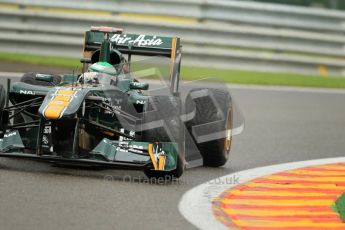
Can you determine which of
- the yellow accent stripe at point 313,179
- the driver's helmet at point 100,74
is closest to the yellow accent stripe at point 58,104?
the driver's helmet at point 100,74

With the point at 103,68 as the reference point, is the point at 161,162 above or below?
below

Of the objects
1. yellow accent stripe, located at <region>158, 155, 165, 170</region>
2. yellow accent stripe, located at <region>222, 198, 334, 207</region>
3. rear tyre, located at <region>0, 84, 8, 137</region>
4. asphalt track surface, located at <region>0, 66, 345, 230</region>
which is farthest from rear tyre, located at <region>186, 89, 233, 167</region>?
rear tyre, located at <region>0, 84, 8, 137</region>

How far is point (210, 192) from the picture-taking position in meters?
8.41

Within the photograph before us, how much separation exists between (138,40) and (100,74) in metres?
1.06

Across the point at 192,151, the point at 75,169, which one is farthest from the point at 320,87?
the point at 75,169

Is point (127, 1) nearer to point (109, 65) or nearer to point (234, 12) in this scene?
point (234, 12)

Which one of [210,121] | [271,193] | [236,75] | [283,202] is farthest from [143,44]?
[236,75]

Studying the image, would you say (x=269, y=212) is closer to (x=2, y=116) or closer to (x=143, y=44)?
(x=2, y=116)

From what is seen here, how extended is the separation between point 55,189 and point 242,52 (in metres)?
10.7

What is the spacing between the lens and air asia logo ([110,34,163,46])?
409 inches

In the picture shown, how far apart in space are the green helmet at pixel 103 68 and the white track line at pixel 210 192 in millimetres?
1577

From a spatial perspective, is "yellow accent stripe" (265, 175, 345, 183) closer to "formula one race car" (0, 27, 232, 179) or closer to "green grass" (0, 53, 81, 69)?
"formula one race car" (0, 27, 232, 179)

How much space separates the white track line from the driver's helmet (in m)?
1.52

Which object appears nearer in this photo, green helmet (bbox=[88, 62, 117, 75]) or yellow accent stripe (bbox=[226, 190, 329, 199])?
yellow accent stripe (bbox=[226, 190, 329, 199])
